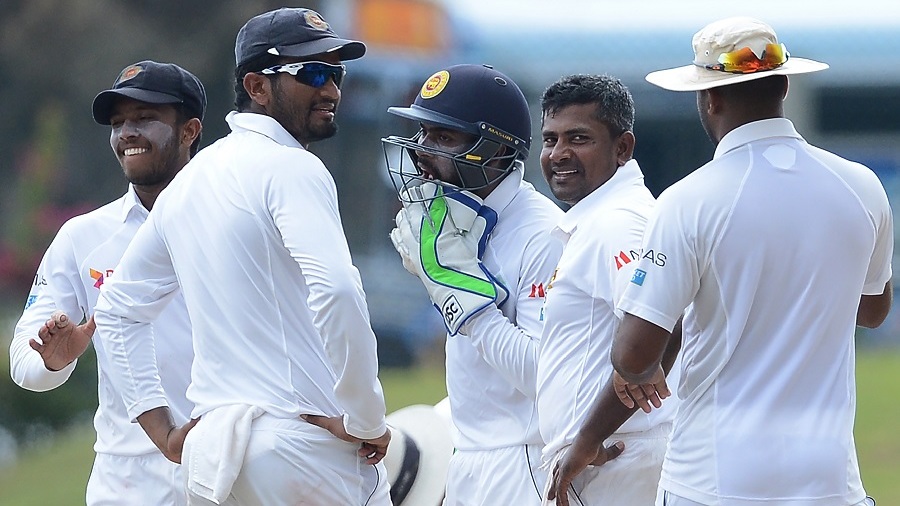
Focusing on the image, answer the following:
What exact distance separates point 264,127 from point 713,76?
3.83 ft

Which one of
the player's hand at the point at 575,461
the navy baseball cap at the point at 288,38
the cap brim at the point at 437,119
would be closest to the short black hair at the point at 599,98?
the cap brim at the point at 437,119

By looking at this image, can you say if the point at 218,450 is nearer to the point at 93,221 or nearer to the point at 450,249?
the point at 450,249

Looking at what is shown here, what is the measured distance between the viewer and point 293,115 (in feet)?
12.2

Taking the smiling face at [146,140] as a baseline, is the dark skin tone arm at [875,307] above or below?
below

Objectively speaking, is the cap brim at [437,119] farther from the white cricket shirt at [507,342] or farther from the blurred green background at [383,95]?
the blurred green background at [383,95]

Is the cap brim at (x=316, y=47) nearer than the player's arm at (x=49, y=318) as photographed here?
Yes

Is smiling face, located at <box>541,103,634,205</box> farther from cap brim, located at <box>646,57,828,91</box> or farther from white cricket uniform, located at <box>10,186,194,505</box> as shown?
white cricket uniform, located at <box>10,186,194,505</box>

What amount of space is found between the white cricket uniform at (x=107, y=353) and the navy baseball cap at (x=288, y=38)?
896 millimetres

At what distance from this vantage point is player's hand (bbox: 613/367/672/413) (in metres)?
3.26

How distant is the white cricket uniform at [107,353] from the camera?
4.25 meters

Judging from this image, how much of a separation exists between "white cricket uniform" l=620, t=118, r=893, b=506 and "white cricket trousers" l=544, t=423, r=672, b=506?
0.47m

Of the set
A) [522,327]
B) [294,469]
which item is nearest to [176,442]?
[294,469]

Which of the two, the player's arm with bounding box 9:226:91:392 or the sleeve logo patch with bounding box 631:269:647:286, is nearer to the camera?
the sleeve logo patch with bounding box 631:269:647:286

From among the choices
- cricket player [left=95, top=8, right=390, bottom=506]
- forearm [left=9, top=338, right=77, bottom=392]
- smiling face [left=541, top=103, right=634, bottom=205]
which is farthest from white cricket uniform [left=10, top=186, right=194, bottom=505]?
smiling face [left=541, top=103, right=634, bottom=205]
